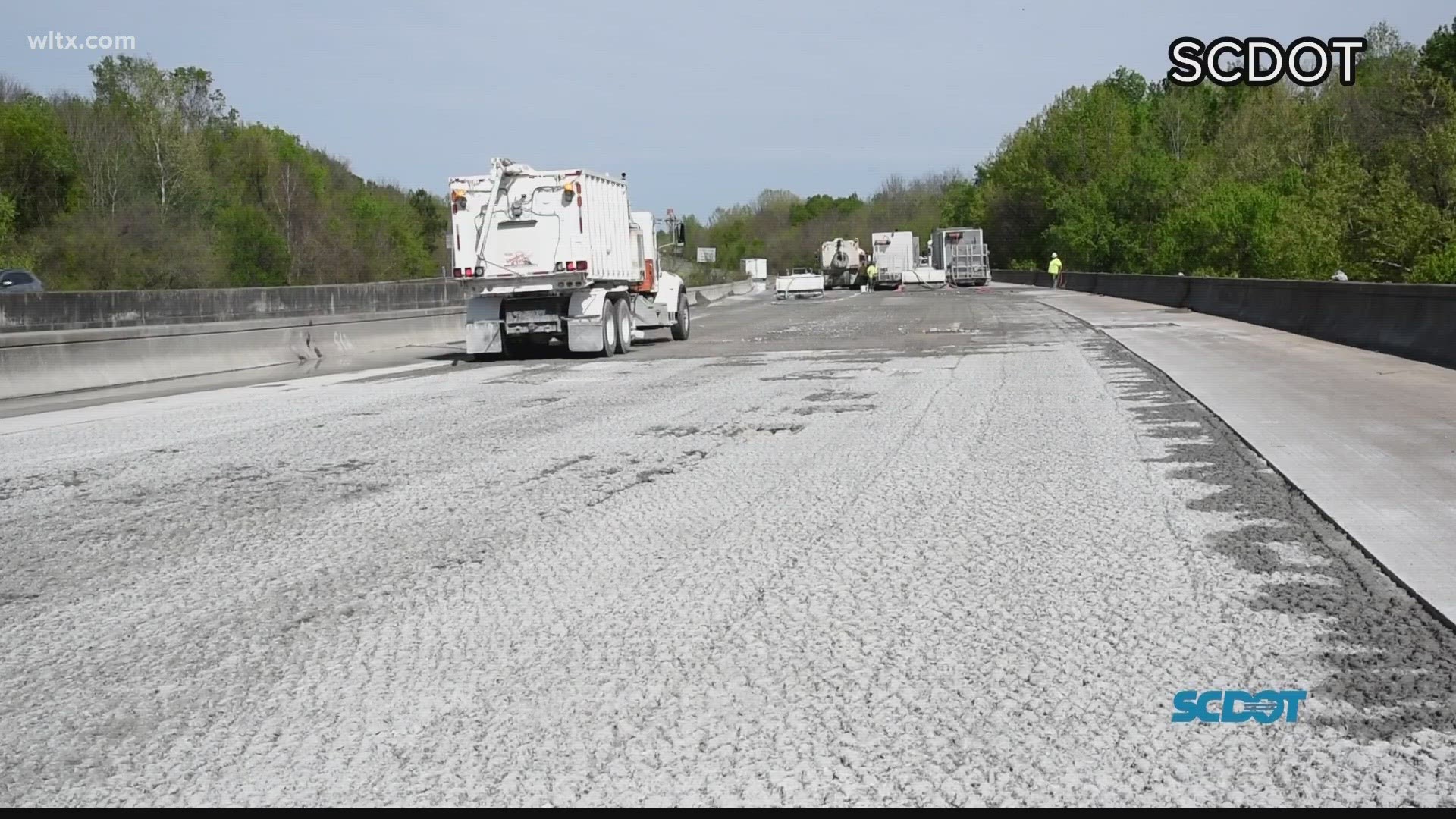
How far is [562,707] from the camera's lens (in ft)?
14.1

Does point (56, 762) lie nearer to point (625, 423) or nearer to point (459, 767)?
point (459, 767)

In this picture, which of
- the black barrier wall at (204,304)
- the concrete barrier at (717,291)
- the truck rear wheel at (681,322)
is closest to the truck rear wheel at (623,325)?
the black barrier wall at (204,304)

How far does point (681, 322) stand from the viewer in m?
27.7

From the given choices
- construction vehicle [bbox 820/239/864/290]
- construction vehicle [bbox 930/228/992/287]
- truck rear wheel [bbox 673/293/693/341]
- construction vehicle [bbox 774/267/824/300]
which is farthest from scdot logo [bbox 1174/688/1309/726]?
construction vehicle [bbox 930/228/992/287]

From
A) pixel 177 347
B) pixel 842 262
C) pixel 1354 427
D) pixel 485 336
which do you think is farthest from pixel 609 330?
pixel 842 262

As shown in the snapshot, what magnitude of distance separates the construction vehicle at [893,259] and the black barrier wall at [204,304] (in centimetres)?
3888

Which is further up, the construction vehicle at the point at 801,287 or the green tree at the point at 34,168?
the green tree at the point at 34,168

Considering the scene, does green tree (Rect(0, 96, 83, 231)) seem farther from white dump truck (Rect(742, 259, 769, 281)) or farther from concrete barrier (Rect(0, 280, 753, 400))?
concrete barrier (Rect(0, 280, 753, 400))

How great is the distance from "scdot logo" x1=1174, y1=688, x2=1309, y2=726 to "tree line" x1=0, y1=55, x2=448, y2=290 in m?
61.3

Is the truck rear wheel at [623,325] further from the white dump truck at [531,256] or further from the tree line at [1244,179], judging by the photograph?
the tree line at [1244,179]

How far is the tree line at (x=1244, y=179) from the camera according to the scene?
46906 millimetres

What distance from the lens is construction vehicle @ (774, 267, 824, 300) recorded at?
200 feet

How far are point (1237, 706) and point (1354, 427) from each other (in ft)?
24.3

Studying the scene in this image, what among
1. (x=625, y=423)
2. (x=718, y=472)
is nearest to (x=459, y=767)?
(x=718, y=472)
